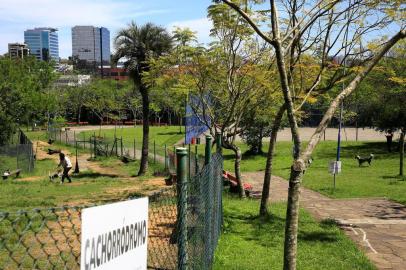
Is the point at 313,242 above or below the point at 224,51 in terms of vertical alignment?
below

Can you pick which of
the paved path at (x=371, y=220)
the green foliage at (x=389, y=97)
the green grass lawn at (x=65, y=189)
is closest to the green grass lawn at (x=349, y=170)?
the paved path at (x=371, y=220)

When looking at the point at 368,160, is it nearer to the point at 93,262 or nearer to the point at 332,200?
the point at 332,200

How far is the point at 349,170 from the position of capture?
24.9 m

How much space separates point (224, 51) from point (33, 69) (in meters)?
45.6

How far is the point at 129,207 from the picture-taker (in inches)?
89.7

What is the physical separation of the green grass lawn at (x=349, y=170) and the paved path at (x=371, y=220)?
103 cm

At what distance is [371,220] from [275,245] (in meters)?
3.98

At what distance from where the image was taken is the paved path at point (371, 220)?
366 inches

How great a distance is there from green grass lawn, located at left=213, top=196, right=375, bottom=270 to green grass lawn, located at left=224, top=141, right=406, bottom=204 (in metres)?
5.31

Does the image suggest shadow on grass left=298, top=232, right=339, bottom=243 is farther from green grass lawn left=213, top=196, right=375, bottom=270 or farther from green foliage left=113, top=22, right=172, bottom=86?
green foliage left=113, top=22, right=172, bottom=86

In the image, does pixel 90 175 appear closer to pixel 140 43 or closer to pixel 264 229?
pixel 140 43

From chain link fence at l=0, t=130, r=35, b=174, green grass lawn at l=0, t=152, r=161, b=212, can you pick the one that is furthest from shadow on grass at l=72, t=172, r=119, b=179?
chain link fence at l=0, t=130, r=35, b=174

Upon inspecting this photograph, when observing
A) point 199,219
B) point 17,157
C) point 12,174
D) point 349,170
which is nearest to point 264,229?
point 199,219

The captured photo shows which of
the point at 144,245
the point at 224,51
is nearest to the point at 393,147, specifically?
the point at 224,51
